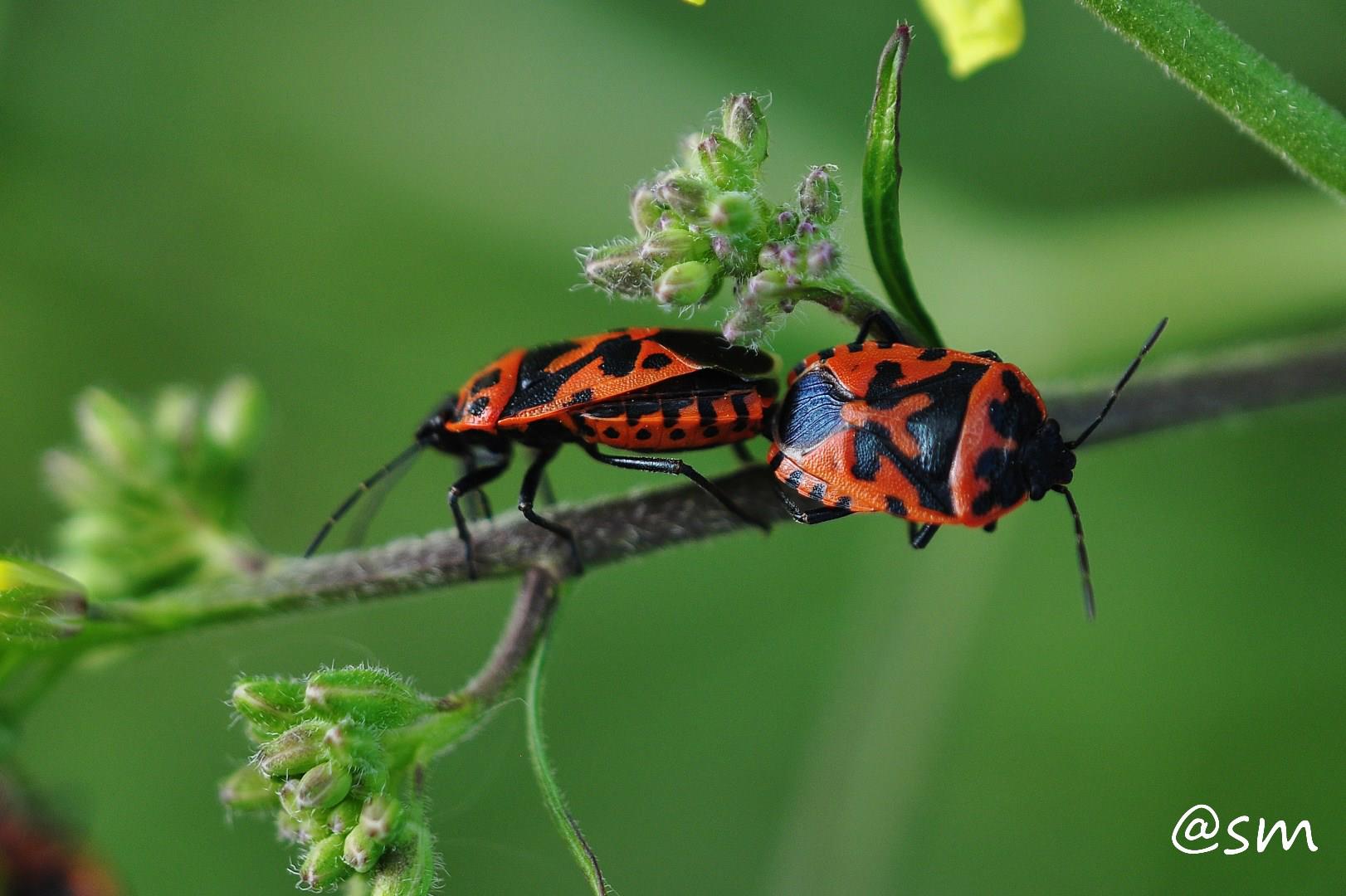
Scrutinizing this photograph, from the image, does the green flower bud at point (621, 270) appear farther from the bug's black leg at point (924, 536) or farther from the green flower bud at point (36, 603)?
the green flower bud at point (36, 603)

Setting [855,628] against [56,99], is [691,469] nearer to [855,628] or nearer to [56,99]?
[855,628]

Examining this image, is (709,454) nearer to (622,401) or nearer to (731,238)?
(622,401)

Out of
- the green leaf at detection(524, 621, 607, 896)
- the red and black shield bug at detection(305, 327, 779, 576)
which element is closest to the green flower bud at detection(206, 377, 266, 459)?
the red and black shield bug at detection(305, 327, 779, 576)

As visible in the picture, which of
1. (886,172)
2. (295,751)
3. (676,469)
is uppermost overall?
(886,172)

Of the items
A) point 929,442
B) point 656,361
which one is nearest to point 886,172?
point 929,442

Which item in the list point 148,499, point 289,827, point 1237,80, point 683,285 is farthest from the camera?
point 148,499

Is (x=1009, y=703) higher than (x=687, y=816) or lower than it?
higher

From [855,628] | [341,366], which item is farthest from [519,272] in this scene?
[855,628]

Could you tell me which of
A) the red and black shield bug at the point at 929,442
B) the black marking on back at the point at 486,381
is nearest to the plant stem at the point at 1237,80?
the red and black shield bug at the point at 929,442
